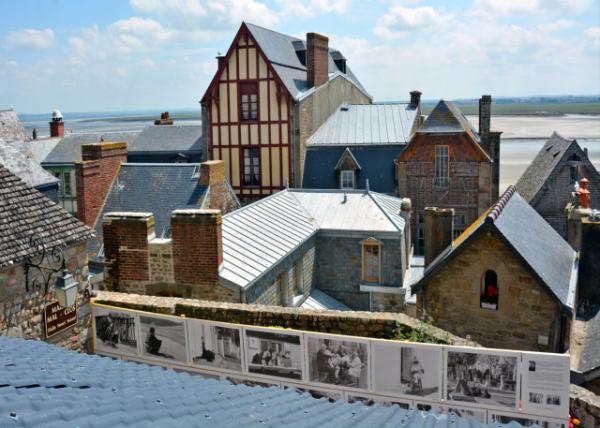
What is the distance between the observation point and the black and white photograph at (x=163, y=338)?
8977 millimetres

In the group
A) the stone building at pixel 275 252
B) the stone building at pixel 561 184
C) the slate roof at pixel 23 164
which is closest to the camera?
the stone building at pixel 275 252

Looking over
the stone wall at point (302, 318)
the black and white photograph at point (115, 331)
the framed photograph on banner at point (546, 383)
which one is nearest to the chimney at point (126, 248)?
the stone wall at point (302, 318)

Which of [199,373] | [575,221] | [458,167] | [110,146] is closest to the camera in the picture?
[199,373]

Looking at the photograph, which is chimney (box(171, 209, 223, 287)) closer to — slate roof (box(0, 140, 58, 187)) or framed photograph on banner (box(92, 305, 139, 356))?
framed photograph on banner (box(92, 305, 139, 356))

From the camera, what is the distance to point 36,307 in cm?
882

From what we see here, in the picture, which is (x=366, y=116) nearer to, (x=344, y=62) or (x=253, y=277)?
(x=344, y=62)

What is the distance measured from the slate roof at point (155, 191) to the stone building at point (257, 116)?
8.18 metres

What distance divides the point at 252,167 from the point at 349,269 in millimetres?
11769

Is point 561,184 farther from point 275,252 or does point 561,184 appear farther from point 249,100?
point 275,252

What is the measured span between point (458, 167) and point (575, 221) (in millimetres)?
11551

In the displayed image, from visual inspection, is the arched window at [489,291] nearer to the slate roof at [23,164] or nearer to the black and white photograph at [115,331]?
the black and white photograph at [115,331]

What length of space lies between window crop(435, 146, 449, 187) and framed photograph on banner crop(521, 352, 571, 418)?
69.2 feet

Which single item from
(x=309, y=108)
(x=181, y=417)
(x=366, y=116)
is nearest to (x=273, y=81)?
(x=309, y=108)

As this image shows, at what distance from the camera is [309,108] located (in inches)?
1187
